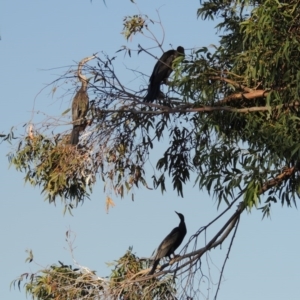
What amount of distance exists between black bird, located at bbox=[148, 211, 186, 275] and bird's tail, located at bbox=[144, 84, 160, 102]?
1489 mm

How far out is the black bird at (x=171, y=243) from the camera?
9.35m

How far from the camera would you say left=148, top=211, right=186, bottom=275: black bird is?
9352 millimetres

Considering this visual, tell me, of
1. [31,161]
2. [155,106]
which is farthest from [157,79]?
[31,161]

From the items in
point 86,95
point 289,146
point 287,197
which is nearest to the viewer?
point 289,146

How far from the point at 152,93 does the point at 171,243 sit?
5.15 feet

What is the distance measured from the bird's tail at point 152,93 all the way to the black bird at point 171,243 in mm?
1489

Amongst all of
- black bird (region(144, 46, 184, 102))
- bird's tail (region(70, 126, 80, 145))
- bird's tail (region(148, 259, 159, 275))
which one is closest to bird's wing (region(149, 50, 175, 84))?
black bird (region(144, 46, 184, 102))

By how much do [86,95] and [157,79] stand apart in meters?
0.75

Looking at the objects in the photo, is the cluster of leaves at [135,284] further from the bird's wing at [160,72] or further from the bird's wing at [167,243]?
the bird's wing at [160,72]

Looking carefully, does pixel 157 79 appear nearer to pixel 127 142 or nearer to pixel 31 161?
pixel 127 142

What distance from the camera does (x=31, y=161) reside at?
1002cm

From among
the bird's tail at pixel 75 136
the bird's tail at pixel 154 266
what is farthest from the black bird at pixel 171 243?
the bird's tail at pixel 75 136

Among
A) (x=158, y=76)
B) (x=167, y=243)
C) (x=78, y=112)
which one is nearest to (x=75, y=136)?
(x=78, y=112)

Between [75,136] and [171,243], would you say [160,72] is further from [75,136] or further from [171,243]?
[171,243]
